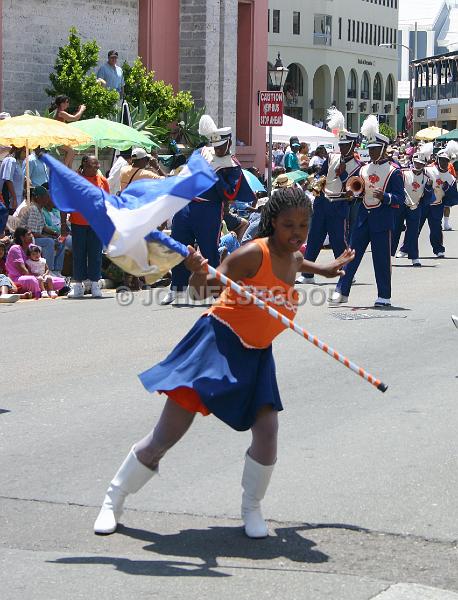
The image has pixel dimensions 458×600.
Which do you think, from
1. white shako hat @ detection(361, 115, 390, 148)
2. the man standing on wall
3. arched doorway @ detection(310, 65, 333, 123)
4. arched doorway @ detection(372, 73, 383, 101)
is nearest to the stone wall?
the man standing on wall

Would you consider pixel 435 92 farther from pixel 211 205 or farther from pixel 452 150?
pixel 211 205

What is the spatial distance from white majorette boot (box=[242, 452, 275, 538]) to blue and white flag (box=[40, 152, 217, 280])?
0.98 metres

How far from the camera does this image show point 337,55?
93250 mm

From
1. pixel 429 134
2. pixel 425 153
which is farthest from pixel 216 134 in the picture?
A: pixel 429 134

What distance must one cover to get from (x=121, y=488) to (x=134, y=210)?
126 cm

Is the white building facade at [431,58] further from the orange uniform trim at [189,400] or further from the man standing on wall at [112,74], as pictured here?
the orange uniform trim at [189,400]

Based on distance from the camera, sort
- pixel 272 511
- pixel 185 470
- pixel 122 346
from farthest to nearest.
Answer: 1. pixel 122 346
2. pixel 185 470
3. pixel 272 511

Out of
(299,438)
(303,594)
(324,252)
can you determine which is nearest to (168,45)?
(324,252)

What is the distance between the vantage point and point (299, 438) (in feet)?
26.8

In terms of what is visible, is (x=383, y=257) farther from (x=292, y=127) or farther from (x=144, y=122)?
(x=292, y=127)

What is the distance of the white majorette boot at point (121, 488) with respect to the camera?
6.02m

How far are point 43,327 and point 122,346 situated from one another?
1.57 metres

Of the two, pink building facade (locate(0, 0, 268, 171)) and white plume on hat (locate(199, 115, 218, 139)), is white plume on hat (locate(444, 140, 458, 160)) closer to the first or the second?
pink building facade (locate(0, 0, 268, 171))

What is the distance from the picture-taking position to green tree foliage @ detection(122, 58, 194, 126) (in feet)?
96.7
